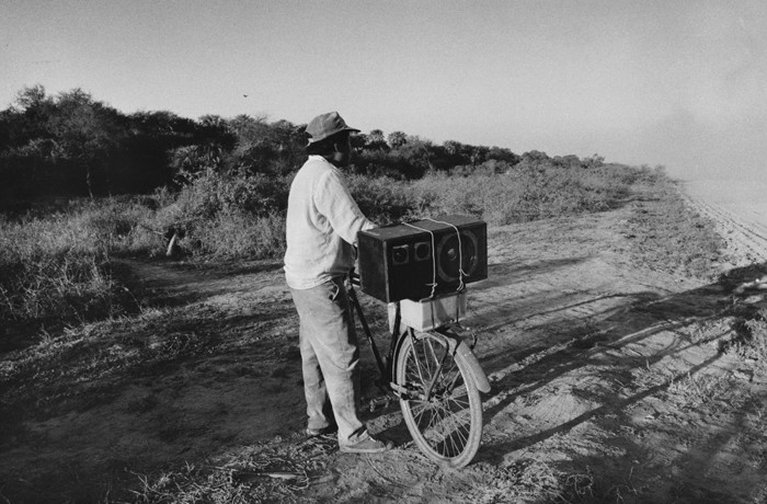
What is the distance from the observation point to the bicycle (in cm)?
281

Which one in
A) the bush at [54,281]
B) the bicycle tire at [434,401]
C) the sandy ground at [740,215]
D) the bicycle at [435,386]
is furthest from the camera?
the sandy ground at [740,215]

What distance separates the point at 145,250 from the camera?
10320 millimetres

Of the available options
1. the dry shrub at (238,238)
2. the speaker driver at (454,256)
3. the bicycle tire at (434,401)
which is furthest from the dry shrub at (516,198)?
the speaker driver at (454,256)

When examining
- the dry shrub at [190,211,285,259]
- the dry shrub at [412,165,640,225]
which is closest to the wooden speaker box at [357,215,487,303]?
the dry shrub at [190,211,285,259]

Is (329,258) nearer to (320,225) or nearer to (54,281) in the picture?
(320,225)

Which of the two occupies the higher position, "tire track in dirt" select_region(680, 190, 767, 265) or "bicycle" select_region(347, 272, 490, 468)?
"bicycle" select_region(347, 272, 490, 468)

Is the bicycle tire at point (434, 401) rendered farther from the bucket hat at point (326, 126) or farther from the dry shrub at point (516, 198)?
the dry shrub at point (516, 198)

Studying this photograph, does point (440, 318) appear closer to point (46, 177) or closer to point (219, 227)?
point (219, 227)

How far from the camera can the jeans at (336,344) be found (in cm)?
293

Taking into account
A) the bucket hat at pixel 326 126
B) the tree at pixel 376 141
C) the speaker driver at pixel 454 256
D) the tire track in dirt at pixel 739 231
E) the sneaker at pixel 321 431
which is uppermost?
the tree at pixel 376 141

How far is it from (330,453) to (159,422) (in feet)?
4.51

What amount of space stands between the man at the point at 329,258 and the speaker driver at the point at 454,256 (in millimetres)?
426

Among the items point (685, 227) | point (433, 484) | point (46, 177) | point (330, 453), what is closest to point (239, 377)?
point (330, 453)

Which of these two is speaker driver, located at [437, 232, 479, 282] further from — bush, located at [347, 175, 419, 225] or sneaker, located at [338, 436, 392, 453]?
bush, located at [347, 175, 419, 225]
